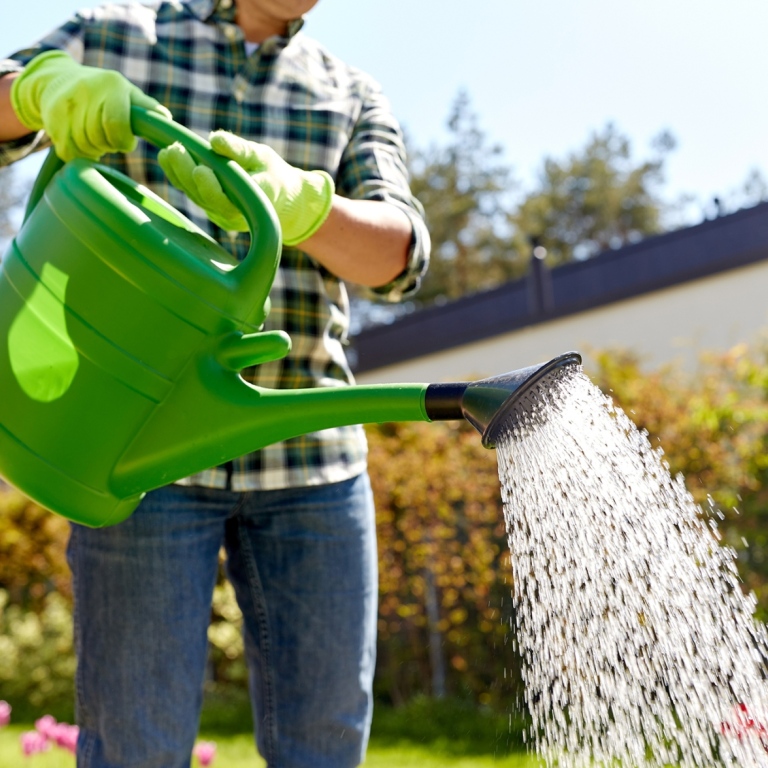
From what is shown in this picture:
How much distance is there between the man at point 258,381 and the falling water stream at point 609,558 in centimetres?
33

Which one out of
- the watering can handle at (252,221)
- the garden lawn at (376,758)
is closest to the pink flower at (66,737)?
the garden lawn at (376,758)

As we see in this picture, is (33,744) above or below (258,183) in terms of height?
below

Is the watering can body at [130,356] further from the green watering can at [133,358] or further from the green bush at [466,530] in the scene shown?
the green bush at [466,530]

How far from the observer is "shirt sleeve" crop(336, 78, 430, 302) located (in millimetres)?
1550

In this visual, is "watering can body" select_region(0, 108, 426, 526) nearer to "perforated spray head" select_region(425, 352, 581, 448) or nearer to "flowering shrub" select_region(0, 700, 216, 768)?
"perforated spray head" select_region(425, 352, 581, 448)

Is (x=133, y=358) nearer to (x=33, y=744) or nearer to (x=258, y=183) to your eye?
(x=258, y=183)

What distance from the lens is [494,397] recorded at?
1004 millimetres

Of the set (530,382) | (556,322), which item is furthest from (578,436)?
(556,322)

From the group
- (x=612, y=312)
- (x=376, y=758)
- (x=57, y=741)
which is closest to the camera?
(x=57, y=741)

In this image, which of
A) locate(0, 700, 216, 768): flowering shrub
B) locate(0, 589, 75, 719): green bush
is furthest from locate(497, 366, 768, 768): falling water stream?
locate(0, 589, 75, 719): green bush

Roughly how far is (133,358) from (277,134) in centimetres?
61

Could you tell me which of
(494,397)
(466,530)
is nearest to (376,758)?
(466,530)

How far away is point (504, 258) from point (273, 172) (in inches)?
914

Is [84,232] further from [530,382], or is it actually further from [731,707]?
[731,707]
